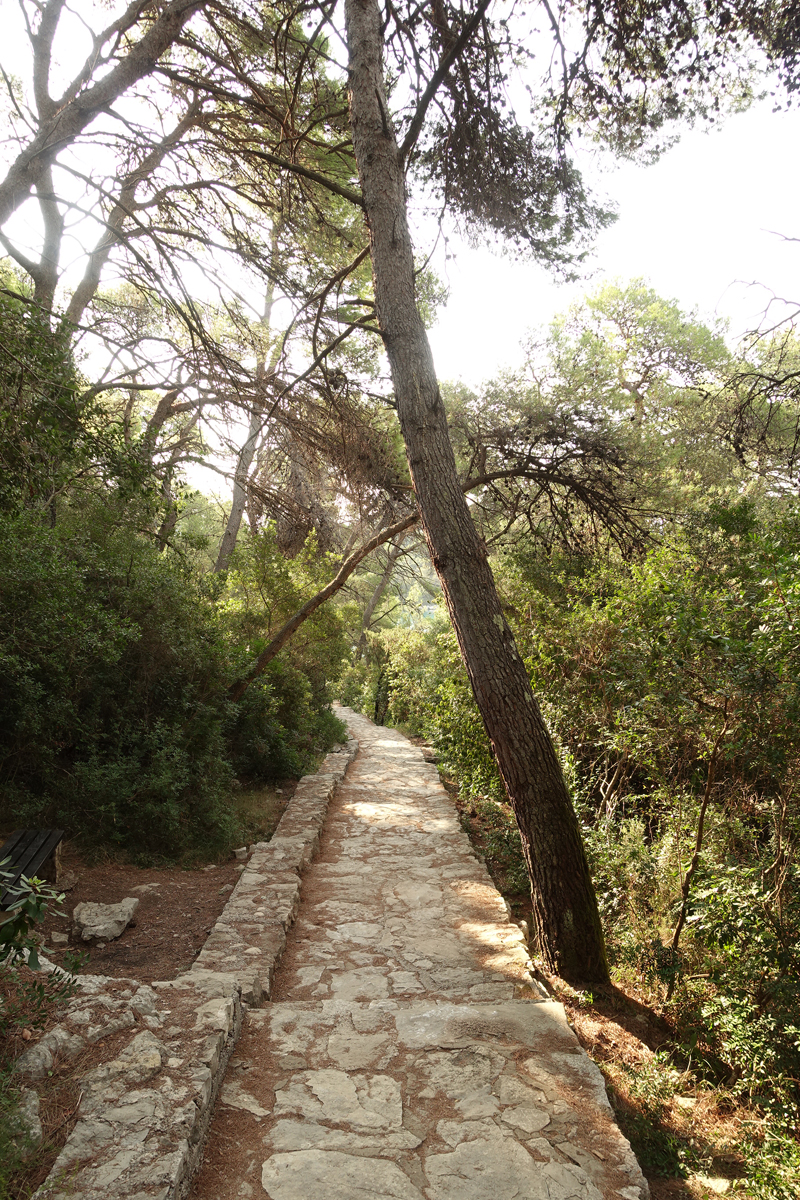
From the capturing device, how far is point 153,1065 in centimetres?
244

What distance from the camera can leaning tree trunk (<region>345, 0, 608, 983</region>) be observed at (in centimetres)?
398

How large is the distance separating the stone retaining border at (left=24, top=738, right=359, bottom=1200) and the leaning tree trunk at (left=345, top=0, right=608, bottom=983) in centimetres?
188

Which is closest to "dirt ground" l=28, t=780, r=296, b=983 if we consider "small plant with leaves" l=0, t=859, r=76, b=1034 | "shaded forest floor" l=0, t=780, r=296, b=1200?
"shaded forest floor" l=0, t=780, r=296, b=1200

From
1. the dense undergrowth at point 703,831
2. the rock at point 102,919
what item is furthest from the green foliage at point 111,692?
the dense undergrowth at point 703,831

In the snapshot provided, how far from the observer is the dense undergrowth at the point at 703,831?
309 centimetres

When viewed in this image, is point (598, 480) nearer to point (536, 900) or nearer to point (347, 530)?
point (536, 900)

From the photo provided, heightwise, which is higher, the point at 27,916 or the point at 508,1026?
the point at 27,916

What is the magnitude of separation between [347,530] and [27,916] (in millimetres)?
12163

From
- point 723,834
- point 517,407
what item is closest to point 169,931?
point 723,834

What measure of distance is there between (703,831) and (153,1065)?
11.8 feet

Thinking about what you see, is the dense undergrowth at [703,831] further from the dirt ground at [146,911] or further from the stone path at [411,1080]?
the dirt ground at [146,911]

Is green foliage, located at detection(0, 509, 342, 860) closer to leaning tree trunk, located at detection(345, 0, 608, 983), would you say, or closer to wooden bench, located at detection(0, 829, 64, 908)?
wooden bench, located at detection(0, 829, 64, 908)

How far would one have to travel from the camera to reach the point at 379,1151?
2340mm

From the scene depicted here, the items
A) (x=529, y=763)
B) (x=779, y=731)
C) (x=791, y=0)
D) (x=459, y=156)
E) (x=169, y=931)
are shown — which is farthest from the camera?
(x=459, y=156)
